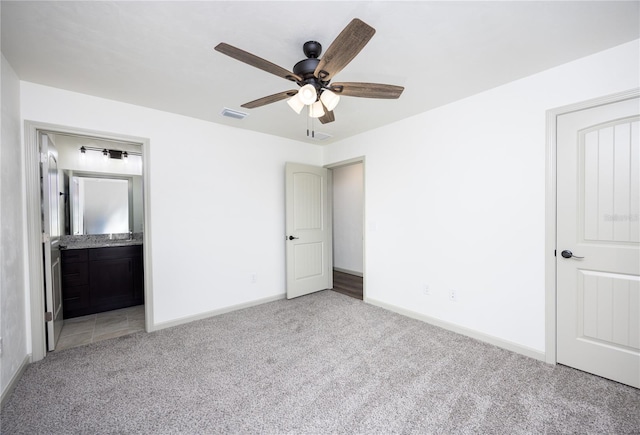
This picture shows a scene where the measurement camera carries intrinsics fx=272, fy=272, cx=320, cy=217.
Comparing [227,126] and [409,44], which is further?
[227,126]

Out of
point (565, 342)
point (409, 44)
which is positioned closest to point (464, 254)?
point (565, 342)

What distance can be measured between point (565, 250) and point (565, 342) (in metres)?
0.78

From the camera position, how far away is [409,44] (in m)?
1.93

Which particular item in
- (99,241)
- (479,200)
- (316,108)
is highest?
(316,108)

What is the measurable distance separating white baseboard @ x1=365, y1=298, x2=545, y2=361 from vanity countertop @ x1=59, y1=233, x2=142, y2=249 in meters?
3.79

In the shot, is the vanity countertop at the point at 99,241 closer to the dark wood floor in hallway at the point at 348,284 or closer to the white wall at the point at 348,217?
the dark wood floor in hallway at the point at 348,284

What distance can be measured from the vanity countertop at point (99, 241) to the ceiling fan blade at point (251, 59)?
352 cm

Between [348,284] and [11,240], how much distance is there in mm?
4287

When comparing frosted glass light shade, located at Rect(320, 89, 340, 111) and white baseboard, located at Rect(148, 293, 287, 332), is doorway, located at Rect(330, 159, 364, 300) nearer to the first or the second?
white baseboard, located at Rect(148, 293, 287, 332)

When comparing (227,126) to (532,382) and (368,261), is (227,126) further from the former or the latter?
(532,382)

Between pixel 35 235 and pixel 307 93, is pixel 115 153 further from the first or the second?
pixel 307 93

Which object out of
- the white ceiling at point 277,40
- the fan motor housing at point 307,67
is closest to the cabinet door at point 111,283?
the white ceiling at point 277,40

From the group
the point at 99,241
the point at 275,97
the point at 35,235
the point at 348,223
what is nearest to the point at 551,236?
the point at 275,97

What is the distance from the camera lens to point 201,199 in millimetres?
3461
